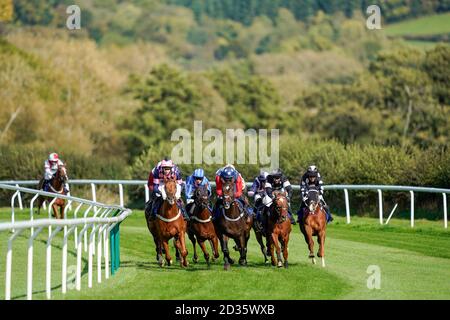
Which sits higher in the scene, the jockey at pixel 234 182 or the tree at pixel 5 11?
the tree at pixel 5 11

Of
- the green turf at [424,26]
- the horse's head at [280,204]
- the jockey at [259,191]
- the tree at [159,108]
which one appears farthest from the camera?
the green turf at [424,26]

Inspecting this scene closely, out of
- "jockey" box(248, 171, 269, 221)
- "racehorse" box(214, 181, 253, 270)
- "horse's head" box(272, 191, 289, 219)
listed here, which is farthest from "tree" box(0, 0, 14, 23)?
"horse's head" box(272, 191, 289, 219)

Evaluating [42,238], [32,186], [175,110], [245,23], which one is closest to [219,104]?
[175,110]

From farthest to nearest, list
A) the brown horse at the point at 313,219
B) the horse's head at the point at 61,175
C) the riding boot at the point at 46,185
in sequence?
the riding boot at the point at 46,185 < the horse's head at the point at 61,175 < the brown horse at the point at 313,219

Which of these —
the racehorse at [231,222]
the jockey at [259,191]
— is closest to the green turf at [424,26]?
the jockey at [259,191]

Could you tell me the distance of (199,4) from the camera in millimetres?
160875

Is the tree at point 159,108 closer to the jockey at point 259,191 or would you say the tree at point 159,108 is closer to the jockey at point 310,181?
the jockey at point 259,191

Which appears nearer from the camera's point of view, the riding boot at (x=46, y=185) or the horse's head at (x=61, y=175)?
the horse's head at (x=61, y=175)

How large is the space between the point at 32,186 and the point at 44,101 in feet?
90.8

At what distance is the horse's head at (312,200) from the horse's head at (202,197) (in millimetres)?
1455

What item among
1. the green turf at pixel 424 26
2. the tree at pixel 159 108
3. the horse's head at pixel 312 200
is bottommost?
the horse's head at pixel 312 200

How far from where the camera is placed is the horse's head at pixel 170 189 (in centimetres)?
1639

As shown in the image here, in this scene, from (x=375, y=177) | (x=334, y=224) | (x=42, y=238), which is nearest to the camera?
(x=42, y=238)
